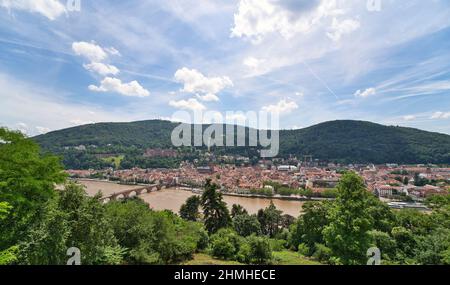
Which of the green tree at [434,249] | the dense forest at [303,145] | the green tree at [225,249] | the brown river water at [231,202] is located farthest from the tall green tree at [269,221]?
the dense forest at [303,145]

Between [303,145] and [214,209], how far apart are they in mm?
70919

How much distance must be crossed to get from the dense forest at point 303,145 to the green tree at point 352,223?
218 ft

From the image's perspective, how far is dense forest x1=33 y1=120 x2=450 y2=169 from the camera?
Answer: 70250 mm

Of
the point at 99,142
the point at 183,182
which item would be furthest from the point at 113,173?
the point at 99,142

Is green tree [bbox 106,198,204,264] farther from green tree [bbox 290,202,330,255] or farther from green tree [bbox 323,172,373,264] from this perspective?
green tree [bbox 290,202,330,255]

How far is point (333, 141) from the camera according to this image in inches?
3152

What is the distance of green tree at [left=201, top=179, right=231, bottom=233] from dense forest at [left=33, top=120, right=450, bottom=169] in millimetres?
55261

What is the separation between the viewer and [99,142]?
83.8 meters

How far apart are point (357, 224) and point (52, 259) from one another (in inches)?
270

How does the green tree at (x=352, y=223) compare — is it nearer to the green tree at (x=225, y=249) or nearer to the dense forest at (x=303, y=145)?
the green tree at (x=225, y=249)

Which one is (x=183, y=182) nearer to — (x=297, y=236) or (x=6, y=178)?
(x=297, y=236)

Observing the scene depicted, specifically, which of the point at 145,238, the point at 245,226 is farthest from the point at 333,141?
the point at 145,238

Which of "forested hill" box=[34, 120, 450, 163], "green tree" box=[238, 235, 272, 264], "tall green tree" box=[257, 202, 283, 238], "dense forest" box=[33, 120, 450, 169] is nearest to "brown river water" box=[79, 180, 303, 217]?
"tall green tree" box=[257, 202, 283, 238]

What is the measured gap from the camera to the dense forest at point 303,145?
70.2m
